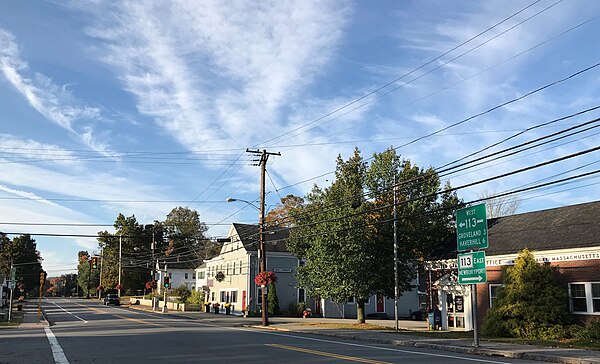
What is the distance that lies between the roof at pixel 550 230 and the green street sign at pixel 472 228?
23.1ft

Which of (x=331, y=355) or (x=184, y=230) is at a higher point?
(x=184, y=230)

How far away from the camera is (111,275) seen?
345ft

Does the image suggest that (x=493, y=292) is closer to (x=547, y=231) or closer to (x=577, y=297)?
(x=547, y=231)

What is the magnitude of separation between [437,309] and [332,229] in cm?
794

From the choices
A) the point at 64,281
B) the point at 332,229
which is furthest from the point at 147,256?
the point at 64,281

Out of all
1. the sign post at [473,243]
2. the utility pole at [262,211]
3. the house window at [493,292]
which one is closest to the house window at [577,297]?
the house window at [493,292]

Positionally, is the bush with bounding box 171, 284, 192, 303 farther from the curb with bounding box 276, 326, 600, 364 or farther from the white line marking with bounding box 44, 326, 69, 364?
the curb with bounding box 276, 326, 600, 364

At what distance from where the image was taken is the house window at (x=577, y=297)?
23641 millimetres

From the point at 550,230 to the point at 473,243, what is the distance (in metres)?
9.38

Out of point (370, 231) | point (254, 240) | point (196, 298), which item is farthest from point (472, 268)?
point (196, 298)

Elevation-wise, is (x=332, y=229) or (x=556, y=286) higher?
(x=332, y=229)

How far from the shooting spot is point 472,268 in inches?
783

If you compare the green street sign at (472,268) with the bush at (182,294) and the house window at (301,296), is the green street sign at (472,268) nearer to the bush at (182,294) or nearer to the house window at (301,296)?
the house window at (301,296)

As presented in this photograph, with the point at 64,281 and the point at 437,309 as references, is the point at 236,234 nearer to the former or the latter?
the point at 437,309
